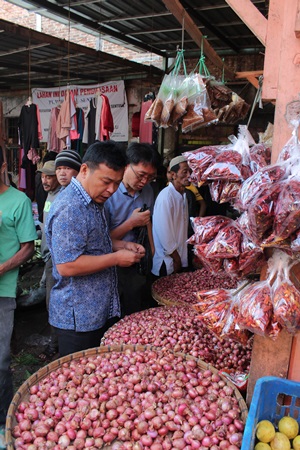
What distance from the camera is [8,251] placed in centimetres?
269

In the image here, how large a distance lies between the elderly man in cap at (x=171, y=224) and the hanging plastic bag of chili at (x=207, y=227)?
2.19 meters

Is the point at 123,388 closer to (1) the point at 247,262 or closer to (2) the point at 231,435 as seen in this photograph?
(2) the point at 231,435

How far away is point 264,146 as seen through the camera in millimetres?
1572

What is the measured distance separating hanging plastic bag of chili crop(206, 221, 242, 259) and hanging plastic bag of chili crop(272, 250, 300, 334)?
14 cm

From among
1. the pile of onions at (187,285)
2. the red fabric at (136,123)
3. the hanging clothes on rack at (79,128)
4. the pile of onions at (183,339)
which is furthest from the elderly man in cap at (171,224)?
the red fabric at (136,123)

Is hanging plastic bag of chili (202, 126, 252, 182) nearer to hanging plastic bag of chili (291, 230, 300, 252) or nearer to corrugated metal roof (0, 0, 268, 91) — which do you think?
hanging plastic bag of chili (291, 230, 300, 252)

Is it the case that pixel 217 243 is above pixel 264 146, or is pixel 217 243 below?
below

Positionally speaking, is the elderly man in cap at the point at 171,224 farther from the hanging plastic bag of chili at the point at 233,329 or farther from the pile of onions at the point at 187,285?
the hanging plastic bag of chili at the point at 233,329

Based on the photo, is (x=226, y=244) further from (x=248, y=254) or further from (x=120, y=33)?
(x=120, y=33)

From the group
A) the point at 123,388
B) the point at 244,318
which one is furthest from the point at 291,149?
the point at 123,388

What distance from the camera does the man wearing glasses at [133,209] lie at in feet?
9.39

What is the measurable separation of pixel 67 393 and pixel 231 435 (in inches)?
26.3

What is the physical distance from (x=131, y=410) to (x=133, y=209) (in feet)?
6.56

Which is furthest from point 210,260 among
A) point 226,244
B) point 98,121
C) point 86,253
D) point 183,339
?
point 98,121
